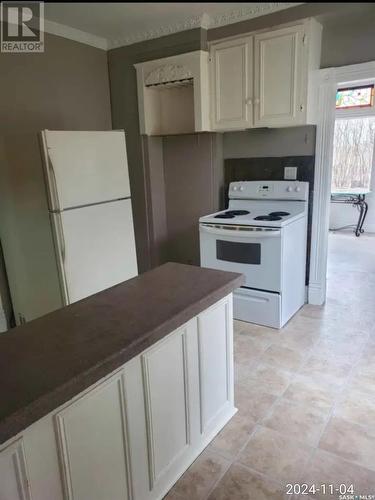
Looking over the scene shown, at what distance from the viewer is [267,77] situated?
2949mm

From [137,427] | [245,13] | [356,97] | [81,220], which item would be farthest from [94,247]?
[356,97]

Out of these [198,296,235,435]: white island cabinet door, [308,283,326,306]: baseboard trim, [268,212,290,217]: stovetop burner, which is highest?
[268,212,290,217]: stovetop burner

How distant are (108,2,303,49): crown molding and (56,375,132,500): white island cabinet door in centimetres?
274

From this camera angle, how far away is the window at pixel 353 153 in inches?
256

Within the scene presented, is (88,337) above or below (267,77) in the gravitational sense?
below

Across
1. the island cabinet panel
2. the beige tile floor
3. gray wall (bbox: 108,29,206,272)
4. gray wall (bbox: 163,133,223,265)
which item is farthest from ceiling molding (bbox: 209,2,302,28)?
the beige tile floor

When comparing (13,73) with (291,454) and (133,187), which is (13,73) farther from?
(291,454)

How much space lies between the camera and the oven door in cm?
294

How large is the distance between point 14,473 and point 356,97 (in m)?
6.86

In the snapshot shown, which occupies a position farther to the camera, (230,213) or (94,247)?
(230,213)

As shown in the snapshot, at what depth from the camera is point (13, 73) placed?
9.52 feet

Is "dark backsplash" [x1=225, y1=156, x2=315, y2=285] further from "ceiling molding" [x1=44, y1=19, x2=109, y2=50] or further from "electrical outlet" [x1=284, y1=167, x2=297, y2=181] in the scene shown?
"ceiling molding" [x1=44, y1=19, x2=109, y2=50]

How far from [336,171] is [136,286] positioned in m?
6.24

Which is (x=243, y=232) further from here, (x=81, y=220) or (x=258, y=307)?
(x=81, y=220)
